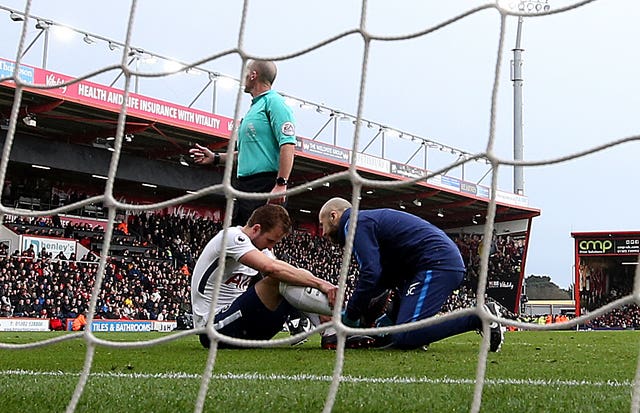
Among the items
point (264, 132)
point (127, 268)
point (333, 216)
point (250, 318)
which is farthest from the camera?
point (127, 268)

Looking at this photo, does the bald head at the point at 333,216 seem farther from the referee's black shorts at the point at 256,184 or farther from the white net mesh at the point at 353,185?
the white net mesh at the point at 353,185

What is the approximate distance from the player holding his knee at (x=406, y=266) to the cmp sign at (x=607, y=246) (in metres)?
25.1

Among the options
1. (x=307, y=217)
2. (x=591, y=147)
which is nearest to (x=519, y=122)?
(x=307, y=217)

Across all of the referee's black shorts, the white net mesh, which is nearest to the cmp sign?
the referee's black shorts

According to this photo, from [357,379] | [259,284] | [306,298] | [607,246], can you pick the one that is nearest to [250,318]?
[259,284]

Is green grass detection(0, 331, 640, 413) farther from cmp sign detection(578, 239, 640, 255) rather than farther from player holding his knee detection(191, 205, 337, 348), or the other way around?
cmp sign detection(578, 239, 640, 255)

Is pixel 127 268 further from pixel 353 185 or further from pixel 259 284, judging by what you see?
pixel 353 185

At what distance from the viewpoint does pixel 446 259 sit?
4340 millimetres

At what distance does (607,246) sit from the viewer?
28719mm

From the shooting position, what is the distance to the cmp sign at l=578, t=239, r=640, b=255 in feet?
92.1

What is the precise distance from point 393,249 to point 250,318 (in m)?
0.81

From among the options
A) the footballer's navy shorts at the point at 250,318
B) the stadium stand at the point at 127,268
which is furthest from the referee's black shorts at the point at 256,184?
the stadium stand at the point at 127,268

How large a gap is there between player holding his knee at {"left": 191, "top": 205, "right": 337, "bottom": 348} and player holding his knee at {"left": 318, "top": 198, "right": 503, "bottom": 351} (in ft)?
0.67

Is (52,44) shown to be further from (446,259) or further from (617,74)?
(617,74)
